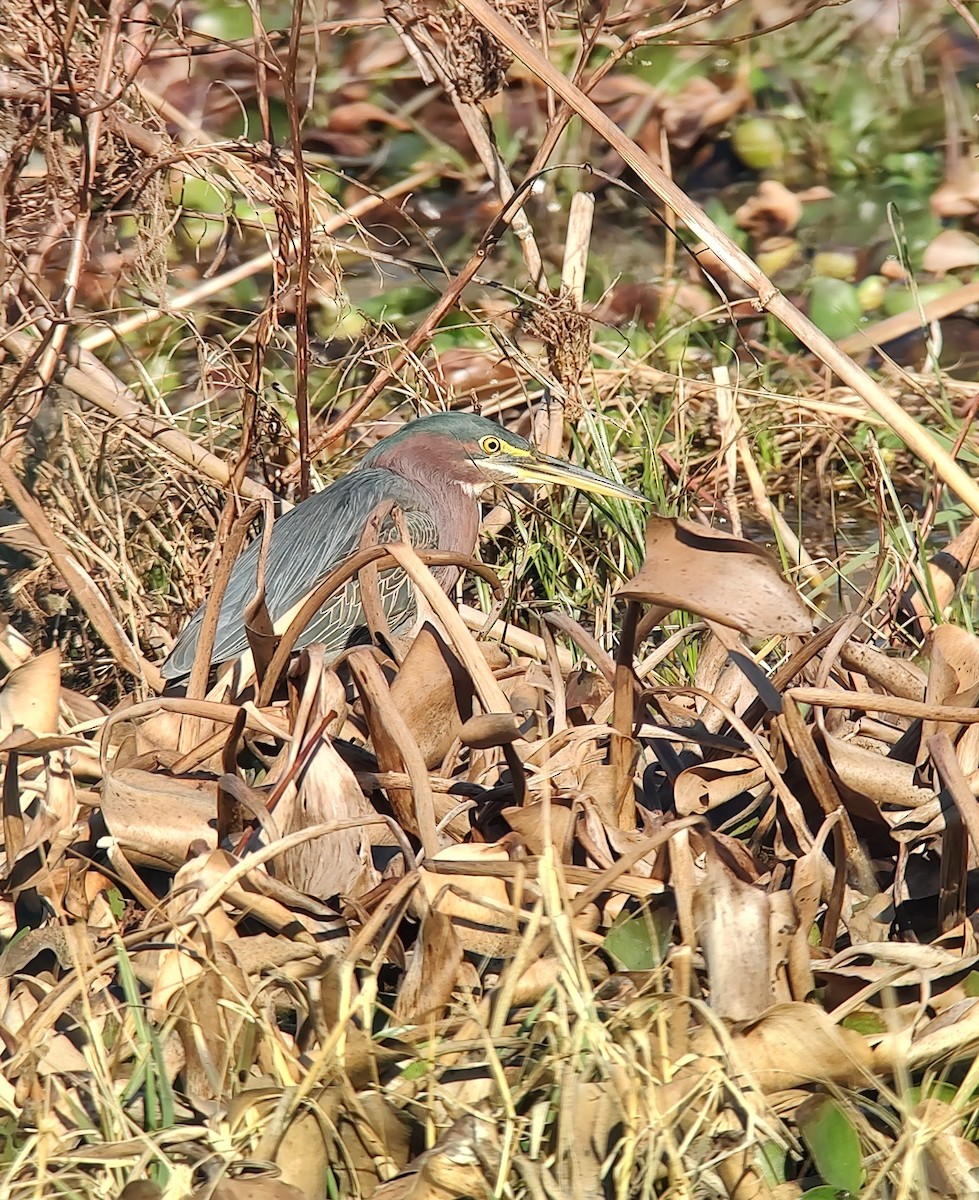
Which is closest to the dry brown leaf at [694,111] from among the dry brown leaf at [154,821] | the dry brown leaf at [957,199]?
the dry brown leaf at [957,199]

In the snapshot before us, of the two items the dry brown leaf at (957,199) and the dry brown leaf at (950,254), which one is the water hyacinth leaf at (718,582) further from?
the dry brown leaf at (957,199)

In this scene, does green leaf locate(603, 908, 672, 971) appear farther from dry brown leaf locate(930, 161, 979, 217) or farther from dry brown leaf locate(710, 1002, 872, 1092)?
dry brown leaf locate(930, 161, 979, 217)

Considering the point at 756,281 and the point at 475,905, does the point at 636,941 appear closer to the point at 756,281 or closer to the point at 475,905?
the point at 475,905

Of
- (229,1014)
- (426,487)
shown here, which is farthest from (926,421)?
(229,1014)

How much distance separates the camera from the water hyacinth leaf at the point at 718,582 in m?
1.63

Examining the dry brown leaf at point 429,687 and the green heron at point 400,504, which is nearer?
the dry brown leaf at point 429,687

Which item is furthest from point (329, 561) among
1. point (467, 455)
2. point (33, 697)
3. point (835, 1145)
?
point (835, 1145)

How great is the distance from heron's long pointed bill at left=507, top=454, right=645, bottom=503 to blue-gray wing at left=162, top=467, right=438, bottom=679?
0.89ft

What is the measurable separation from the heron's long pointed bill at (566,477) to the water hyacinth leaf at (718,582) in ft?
5.40

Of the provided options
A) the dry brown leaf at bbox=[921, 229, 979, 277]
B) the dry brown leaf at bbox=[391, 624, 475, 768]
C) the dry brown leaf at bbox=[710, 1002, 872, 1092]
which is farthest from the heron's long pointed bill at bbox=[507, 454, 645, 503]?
the dry brown leaf at bbox=[921, 229, 979, 277]

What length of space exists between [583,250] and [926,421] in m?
1.19

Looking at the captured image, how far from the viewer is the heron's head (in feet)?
11.8

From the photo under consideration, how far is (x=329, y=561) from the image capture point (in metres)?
3.45

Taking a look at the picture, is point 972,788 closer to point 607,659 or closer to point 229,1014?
point 607,659
